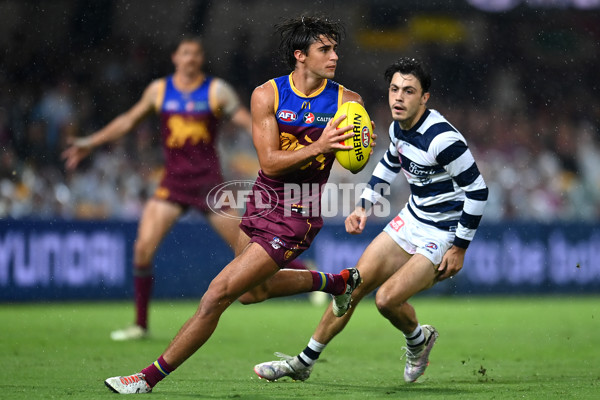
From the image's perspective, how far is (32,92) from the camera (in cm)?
1548

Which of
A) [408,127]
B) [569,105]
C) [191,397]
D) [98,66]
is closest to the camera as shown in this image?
[191,397]

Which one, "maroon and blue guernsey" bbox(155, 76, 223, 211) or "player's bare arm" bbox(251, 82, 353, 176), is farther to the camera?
"maroon and blue guernsey" bbox(155, 76, 223, 211)

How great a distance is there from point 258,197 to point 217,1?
11.6 m

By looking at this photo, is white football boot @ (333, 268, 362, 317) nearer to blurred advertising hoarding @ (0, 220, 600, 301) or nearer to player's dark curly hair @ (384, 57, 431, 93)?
player's dark curly hair @ (384, 57, 431, 93)

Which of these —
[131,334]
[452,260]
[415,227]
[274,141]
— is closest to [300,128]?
[274,141]

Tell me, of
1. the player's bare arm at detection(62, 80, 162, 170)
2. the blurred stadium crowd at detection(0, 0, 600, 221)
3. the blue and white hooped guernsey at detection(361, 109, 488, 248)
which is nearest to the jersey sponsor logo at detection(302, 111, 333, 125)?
the blue and white hooped guernsey at detection(361, 109, 488, 248)

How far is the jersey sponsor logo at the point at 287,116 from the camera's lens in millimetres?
6484

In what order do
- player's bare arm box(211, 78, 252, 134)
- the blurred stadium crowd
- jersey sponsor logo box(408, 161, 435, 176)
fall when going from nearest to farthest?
jersey sponsor logo box(408, 161, 435, 176), player's bare arm box(211, 78, 252, 134), the blurred stadium crowd

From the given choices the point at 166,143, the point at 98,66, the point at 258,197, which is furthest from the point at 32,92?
the point at 258,197

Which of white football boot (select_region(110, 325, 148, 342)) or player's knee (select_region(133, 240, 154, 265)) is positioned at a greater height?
player's knee (select_region(133, 240, 154, 265))

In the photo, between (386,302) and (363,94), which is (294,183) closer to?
(386,302)

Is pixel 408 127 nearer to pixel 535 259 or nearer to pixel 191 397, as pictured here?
pixel 191 397

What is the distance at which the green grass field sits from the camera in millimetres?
6570

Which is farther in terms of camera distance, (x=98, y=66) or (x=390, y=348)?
(x=98, y=66)
